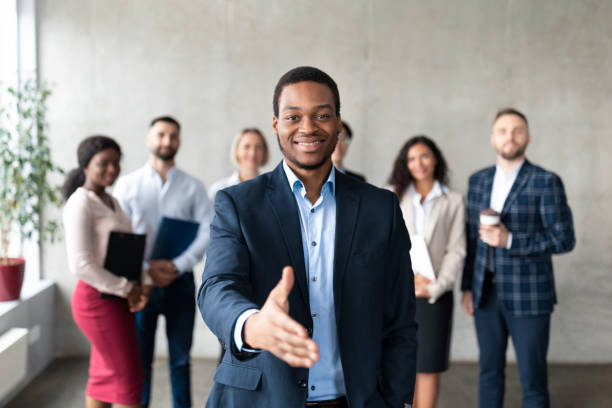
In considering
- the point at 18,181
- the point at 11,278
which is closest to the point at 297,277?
the point at 18,181

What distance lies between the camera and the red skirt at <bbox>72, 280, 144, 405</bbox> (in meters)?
2.74

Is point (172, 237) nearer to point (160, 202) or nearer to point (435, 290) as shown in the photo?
point (160, 202)

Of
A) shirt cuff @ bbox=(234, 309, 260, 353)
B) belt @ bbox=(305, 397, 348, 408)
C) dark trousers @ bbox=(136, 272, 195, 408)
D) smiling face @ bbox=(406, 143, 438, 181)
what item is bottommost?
dark trousers @ bbox=(136, 272, 195, 408)

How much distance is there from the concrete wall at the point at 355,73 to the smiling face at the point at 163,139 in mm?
1249

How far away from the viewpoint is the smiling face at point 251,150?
366 centimetres

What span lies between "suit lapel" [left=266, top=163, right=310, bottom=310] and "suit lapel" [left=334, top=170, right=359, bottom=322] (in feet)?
0.28

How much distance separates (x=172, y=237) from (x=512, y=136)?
2080mm

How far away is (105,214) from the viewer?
2.79 meters

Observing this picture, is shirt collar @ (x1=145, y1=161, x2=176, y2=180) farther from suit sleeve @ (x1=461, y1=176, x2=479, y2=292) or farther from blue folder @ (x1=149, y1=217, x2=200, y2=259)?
suit sleeve @ (x1=461, y1=176, x2=479, y2=292)

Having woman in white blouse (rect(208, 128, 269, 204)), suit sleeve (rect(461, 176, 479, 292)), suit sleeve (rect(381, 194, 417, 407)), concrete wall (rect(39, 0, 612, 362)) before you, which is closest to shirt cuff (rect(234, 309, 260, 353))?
suit sleeve (rect(381, 194, 417, 407))

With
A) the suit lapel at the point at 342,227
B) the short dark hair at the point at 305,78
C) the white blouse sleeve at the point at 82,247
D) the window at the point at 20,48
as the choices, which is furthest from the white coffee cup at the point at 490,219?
the window at the point at 20,48

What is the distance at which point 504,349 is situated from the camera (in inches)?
124

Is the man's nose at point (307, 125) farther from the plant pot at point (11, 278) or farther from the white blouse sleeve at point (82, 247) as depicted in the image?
the plant pot at point (11, 278)

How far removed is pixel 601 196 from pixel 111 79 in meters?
4.41
